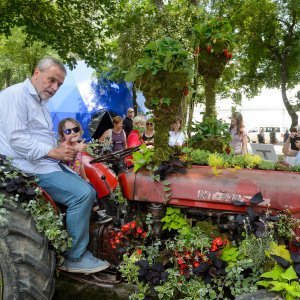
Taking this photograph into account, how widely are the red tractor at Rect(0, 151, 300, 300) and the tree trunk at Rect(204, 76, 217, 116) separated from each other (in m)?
1.23

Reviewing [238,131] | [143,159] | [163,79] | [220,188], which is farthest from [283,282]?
[238,131]

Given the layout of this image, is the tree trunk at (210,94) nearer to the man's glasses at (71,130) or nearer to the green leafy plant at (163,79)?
the green leafy plant at (163,79)

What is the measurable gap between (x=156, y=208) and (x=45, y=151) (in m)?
0.98

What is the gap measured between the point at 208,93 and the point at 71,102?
10.0m

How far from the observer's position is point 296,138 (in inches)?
272

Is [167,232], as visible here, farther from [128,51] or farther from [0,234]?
[128,51]

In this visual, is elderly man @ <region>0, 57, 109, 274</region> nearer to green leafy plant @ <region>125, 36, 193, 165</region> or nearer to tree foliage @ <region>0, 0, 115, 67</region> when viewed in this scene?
green leafy plant @ <region>125, 36, 193, 165</region>

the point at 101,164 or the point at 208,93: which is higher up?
the point at 208,93

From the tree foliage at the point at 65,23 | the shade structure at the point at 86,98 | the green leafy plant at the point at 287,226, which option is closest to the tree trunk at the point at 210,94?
the green leafy plant at the point at 287,226

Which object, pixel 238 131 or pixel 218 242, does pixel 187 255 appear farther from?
pixel 238 131

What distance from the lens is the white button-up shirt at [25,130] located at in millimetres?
2982

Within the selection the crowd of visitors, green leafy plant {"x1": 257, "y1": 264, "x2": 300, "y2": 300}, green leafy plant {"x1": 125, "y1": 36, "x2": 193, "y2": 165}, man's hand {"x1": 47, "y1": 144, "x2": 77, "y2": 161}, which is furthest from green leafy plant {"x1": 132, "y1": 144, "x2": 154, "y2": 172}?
green leafy plant {"x1": 257, "y1": 264, "x2": 300, "y2": 300}

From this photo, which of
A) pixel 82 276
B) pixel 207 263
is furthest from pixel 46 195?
pixel 207 263

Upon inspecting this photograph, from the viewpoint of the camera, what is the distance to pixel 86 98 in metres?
13.9
